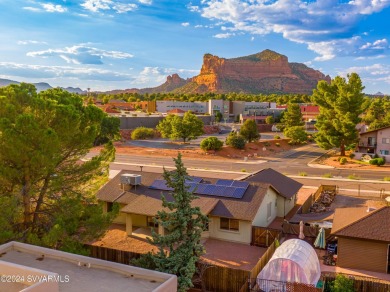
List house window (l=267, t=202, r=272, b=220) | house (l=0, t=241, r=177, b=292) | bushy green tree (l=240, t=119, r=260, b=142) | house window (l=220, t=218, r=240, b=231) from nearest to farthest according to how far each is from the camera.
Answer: house (l=0, t=241, r=177, b=292) → house window (l=220, t=218, r=240, b=231) → house window (l=267, t=202, r=272, b=220) → bushy green tree (l=240, t=119, r=260, b=142)

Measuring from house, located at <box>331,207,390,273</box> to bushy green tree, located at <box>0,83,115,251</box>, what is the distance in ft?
42.4

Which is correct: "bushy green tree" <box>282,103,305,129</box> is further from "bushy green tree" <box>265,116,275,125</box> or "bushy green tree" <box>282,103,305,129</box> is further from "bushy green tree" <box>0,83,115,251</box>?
"bushy green tree" <box>0,83,115,251</box>

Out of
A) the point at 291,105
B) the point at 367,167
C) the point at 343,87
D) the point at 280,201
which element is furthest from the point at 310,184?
the point at 291,105

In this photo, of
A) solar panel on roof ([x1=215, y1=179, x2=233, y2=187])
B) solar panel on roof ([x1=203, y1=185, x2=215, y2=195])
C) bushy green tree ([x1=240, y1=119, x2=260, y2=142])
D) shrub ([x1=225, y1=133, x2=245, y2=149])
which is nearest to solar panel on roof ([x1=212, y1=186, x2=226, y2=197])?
solar panel on roof ([x1=203, y1=185, x2=215, y2=195])

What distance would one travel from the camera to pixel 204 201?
85.1 ft

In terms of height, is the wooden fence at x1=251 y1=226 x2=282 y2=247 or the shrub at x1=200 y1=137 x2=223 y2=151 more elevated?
the shrub at x1=200 y1=137 x2=223 y2=151

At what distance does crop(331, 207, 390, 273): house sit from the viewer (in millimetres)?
20266

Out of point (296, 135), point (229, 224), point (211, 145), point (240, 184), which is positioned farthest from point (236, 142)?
point (229, 224)

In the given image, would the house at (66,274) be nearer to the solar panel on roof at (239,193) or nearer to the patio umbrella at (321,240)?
the patio umbrella at (321,240)

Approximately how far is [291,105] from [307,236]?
247 feet

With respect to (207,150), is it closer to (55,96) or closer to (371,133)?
(371,133)

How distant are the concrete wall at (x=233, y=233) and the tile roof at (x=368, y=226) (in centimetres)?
531

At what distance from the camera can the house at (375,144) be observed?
6147 cm

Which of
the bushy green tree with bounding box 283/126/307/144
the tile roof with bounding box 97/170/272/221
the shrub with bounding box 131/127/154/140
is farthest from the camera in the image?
the shrub with bounding box 131/127/154/140
